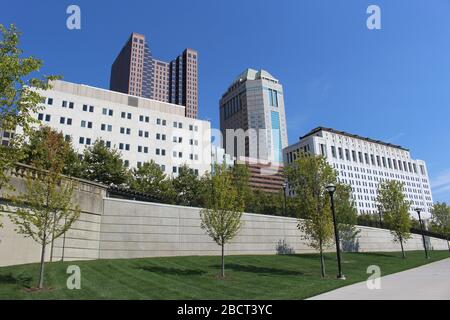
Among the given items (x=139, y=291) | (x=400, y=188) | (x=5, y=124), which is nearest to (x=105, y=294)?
(x=139, y=291)

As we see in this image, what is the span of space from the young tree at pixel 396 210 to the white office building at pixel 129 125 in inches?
1614

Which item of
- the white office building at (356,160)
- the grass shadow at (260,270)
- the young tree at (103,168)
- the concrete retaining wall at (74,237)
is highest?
the white office building at (356,160)

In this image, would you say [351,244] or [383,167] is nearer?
[351,244]

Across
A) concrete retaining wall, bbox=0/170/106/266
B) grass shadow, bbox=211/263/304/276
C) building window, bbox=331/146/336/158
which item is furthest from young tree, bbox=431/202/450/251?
building window, bbox=331/146/336/158

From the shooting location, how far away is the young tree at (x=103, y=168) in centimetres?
3831

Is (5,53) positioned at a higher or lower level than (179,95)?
lower

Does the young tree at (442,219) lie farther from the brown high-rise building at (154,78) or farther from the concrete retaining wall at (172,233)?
the brown high-rise building at (154,78)

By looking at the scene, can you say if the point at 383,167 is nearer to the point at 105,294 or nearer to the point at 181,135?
the point at 181,135

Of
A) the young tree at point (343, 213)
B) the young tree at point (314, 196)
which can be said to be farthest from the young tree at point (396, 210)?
the young tree at point (314, 196)

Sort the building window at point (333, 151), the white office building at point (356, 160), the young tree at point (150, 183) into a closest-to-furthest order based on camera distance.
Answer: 1. the young tree at point (150, 183)
2. the white office building at point (356, 160)
3. the building window at point (333, 151)

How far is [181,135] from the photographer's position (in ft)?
248

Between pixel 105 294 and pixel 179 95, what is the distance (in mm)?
191228

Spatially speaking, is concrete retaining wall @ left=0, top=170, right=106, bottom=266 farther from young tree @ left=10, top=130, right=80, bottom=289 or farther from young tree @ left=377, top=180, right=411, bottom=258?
young tree @ left=377, top=180, right=411, bottom=258
